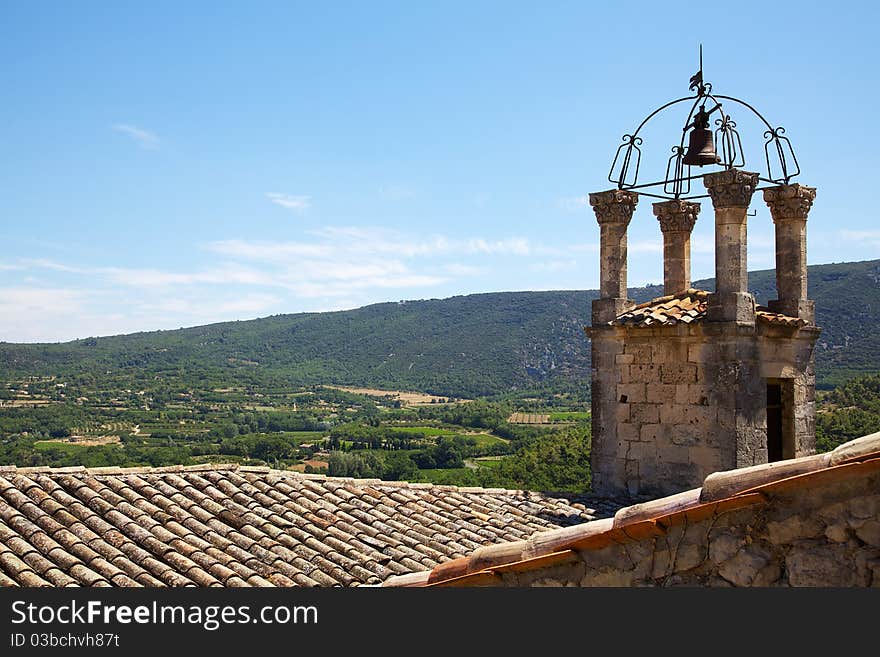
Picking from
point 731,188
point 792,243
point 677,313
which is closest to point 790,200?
point 792,243

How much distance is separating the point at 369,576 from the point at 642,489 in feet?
14.3

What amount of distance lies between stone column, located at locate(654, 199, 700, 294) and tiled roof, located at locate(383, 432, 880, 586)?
24.6 feet

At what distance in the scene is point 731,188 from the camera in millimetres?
9516

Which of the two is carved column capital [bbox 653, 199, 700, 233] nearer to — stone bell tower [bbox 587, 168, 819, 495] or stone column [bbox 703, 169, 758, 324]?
stone bell tower [bbox 587, 168, 819, 495]

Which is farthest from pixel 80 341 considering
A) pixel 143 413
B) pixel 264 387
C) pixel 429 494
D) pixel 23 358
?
pixel 429 494

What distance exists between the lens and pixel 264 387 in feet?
350

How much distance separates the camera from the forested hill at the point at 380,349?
291 feet

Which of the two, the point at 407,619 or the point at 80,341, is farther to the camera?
the point at 80,341

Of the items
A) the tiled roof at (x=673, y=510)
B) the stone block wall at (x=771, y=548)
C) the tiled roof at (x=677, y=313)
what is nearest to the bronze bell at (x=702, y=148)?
the tiled roof at (x=677, y=313)

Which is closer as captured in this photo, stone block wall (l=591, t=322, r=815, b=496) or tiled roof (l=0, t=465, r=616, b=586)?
tiled roof (l=0, t=465, r=616, b=586)

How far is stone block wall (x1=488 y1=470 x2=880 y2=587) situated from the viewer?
11.9 ft

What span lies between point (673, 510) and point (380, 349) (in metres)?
109

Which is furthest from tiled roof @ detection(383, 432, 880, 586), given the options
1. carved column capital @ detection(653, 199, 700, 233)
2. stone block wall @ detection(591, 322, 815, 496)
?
carved column capital @ detection(653, 199, 700, 233)

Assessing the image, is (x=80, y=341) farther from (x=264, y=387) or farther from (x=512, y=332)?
(x=512, y=332)
